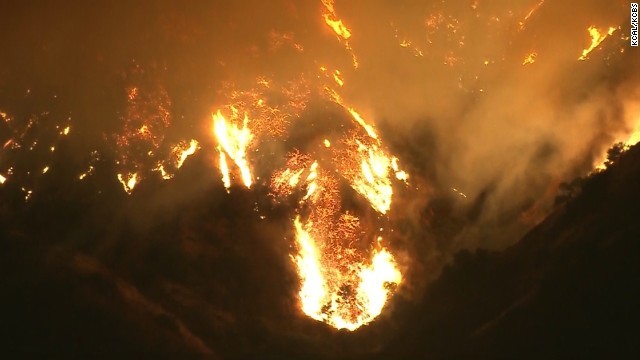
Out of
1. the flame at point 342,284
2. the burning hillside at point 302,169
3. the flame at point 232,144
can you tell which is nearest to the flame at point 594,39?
the burning hillside at point 302,169

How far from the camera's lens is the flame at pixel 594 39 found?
97.1 feet

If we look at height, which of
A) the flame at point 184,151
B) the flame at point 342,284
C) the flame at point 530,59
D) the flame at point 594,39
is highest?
the flame at point 530,59

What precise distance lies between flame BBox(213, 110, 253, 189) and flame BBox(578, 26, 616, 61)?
18649 mm

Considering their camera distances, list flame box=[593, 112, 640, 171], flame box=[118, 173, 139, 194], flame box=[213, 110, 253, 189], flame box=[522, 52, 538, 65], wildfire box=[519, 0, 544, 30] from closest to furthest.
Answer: flame box=[593, 112, 640, 171] < flame box=[213, 110, 253, 189] < flame box=[118, 173, 139, 194] < wildfire box=[519, 0, 544, 30] < flame box=[522, 52, 538, 65]

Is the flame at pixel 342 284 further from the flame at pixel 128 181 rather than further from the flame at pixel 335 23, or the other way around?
the flame at pixel 335 23

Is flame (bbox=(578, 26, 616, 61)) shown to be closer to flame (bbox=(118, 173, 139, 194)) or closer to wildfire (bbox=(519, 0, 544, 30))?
wildfire (bbox=(519, 0, 544, 30))

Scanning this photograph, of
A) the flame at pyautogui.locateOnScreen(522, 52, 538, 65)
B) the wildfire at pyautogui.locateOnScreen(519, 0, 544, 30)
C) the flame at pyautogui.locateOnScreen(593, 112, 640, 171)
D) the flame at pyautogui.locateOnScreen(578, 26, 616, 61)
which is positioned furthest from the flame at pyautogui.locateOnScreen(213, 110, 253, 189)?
the flame at pyautogui.locateOnScreen(578, 26, 616, 61)

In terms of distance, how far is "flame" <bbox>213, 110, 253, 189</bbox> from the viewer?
97.0ft

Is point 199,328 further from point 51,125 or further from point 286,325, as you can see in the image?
point 51,125

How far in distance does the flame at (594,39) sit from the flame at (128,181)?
25093 millimetres

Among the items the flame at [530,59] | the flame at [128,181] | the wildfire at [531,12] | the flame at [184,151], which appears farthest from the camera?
the flame at [530,59]

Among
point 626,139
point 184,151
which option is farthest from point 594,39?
point 184,151

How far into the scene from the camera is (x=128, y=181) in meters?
30.0

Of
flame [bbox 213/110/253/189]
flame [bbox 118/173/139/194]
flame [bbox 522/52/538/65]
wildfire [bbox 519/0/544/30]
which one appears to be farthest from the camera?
flame [bbox 522/52/538/65]
